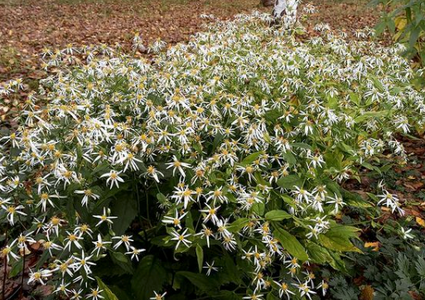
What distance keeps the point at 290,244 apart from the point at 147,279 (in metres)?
0.68

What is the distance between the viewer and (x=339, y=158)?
2.40m

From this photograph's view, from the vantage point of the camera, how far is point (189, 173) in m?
1.80

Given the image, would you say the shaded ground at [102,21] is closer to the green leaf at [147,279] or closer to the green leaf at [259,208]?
the green leaf at [147,279]

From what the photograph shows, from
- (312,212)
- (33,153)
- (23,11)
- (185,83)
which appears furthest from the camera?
(23,11)

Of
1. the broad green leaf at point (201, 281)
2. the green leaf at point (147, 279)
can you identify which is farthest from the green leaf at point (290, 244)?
the green leaf at point (147, 279)

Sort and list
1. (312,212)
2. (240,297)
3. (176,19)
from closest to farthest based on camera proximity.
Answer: (240,297)
(312,212)
(176,19)

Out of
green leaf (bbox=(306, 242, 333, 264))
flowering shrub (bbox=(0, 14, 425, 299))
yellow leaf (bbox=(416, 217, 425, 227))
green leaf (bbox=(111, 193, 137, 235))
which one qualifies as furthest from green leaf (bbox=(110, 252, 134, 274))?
yellow leaf (bbox=(416, 217, 425, 227))

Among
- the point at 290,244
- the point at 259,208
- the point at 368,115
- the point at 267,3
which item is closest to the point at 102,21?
the point at 267,3

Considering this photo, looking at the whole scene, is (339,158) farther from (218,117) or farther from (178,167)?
(178,167)

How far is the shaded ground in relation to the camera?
22.3ft

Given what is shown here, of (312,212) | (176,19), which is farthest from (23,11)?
(312,212)

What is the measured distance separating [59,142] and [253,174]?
919 millimetres

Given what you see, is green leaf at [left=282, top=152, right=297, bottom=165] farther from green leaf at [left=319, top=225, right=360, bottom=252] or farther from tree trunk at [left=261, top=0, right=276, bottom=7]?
tree trunk at [left=261, top=0, right=276, bottom=7]

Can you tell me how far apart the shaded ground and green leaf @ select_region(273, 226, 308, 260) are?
14.9 ft
